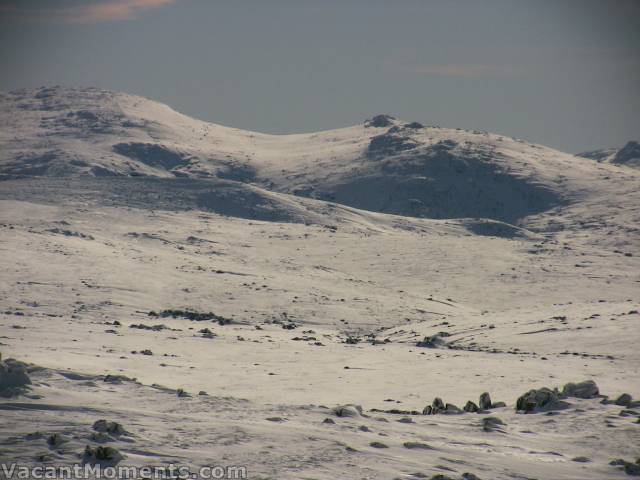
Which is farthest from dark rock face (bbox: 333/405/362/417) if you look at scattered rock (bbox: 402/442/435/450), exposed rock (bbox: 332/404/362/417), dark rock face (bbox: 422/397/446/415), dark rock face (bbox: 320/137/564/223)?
→ dark rock face (bbox: 320/137/564/223)

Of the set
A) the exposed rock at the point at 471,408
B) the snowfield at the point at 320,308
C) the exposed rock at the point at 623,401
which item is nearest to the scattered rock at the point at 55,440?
the snowfield at the point at 320,308

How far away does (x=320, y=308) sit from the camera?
52281 millimetres

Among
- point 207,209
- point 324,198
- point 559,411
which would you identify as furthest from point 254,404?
point 324,198

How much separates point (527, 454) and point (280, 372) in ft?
43.7

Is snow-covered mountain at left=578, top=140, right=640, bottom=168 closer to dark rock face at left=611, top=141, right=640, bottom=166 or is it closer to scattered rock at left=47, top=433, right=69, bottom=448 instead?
dark rock face at left=611, top=141, right=640, bottom=166

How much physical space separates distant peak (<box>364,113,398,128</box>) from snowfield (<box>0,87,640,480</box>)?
2087cm

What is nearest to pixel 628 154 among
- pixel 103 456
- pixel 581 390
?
pixel 581 390

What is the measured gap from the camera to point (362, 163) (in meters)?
141

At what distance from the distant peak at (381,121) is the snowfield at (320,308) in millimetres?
20874

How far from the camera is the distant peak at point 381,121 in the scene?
570ft

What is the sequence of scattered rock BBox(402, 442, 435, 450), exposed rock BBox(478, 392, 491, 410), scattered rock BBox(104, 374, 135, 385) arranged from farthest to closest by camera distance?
exposed rock BBox(478, 392, 491, 410) → scattered rock BBox(104, 374, 135, 385) → scattered rock BBox(402, 442, 435, 450)

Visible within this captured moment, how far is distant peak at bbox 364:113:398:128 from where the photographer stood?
17375 cm

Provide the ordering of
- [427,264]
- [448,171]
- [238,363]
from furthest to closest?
[448,171]
[427,264]
[238,363]

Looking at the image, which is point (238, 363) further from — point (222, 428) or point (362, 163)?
point (362, 163)
